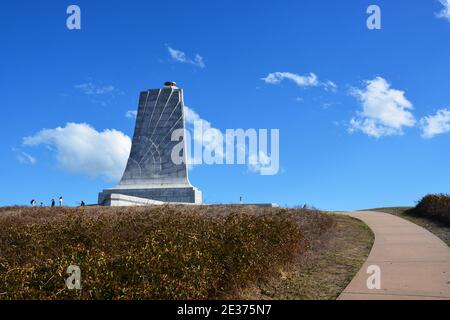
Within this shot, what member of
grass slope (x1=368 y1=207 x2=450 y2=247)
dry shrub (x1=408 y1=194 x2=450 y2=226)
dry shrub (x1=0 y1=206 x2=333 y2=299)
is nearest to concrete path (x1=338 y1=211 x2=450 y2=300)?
grass slope (x1=368 y1=207 x2=450 y2=247)

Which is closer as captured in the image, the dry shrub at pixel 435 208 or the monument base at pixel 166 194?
the dry shrub at pixel 435 208

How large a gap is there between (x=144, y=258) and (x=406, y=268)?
5038 millimetres

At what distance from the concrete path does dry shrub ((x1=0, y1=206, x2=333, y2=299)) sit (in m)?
1.48

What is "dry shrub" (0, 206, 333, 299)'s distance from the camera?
17.9 ft

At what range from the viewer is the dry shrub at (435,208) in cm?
1750

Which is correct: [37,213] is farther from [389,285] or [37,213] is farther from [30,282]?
[389,285]

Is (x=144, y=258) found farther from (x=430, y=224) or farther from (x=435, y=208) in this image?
(x=435, y=208)

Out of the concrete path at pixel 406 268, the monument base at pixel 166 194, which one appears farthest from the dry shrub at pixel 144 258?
the monument base at pixel 166 194

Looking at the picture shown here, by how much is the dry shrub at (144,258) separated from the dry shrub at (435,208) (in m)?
8.91

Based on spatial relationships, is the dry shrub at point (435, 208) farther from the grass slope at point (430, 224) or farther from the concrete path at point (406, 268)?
the concrete path at point (406, 268)

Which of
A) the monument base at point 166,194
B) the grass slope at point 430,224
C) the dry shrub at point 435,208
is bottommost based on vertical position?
the grass slope at point 430,224
